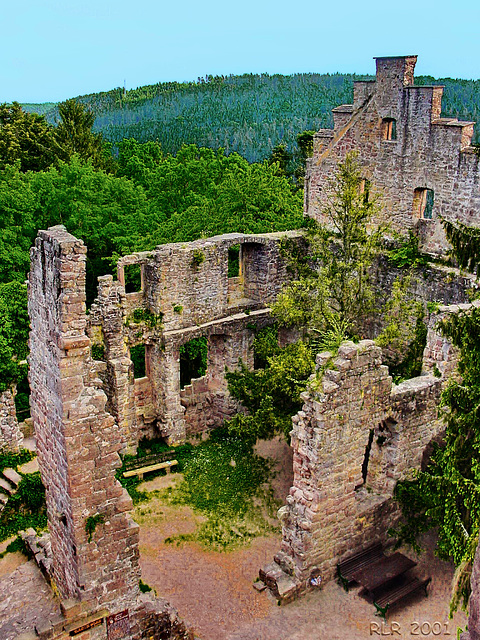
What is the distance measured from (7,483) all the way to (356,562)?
9.81 m

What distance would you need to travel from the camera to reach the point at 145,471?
1877cm

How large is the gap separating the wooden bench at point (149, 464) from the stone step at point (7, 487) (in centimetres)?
303

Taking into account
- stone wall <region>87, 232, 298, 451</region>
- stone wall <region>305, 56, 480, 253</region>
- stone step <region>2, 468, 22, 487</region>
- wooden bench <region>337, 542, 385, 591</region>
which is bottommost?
stone step <region>2, 468, 22, 487</region>

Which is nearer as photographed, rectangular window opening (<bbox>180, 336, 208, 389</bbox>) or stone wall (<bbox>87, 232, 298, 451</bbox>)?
stone wall (<bbox>87, 232, 298, 451</bbox>)

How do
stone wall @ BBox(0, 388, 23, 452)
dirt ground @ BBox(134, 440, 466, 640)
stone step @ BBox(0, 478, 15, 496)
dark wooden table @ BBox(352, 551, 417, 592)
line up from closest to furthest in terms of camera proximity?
dirt ground @ BBox(134, 440, 466, 640) → dark wooden table @ BBox(352, 551, 417, 592) → stone step @ BBox(0, 478, 15, 496) → stone wall @ BBox(0, 388, 23, 452)

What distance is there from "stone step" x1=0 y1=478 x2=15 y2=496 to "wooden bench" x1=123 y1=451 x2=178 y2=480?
3030mm

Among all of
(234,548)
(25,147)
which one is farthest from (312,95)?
(234,548)

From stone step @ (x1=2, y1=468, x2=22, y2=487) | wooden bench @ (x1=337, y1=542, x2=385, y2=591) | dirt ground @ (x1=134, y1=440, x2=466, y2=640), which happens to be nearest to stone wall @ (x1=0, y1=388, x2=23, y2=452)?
stone step @ (x1=2, y1=468, x2=22, y2=487)

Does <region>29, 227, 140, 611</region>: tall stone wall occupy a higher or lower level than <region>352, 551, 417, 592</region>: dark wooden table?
higher

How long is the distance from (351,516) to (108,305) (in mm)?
8903

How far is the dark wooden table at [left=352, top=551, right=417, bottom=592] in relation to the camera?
1384 cm

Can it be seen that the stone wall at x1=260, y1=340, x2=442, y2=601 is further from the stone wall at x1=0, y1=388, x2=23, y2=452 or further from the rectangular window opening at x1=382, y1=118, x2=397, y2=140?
the stone wall at x1=0, y1=388, x2=23, y2=452

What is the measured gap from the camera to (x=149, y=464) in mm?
19281

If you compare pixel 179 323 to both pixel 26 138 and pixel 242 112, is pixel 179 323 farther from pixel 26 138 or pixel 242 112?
pixel 242 112
